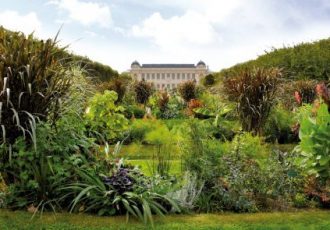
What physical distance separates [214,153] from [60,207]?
159 centimetres

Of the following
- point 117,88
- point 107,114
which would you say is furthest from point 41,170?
point 117,88

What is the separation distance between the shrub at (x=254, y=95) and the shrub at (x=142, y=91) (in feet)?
30.8

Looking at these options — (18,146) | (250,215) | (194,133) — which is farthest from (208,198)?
(18,146)

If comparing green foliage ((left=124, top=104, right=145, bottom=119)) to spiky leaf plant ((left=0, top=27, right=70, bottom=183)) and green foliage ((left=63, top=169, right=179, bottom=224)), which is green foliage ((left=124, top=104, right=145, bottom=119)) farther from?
green foliage ((left=63, top=169, right=179, bottom=224))

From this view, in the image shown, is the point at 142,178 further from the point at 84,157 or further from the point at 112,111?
the point at 112,111

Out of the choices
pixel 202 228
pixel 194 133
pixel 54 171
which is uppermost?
pixel 194 133

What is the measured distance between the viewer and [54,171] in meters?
4.84

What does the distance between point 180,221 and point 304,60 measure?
16.0 m

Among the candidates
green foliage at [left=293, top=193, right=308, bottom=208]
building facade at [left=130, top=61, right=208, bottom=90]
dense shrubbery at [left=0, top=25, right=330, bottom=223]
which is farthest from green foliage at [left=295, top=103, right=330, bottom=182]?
building facade at [left=130, top=61, right=208, bottom=90]

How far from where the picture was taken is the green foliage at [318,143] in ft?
17.1

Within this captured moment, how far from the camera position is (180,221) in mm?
4453

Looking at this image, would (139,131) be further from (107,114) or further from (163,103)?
(163,103)

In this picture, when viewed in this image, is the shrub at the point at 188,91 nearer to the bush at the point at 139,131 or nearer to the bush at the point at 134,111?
the bush at the point at 134,111

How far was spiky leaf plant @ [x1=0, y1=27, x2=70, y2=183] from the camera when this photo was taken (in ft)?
16.1
